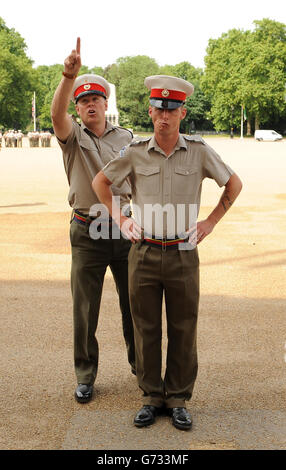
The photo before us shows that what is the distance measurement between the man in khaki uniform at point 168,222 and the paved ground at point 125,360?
26 cm

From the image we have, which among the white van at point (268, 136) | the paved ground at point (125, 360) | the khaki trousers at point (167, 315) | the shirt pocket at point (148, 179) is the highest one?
the shirt pocket at point (148, 179)

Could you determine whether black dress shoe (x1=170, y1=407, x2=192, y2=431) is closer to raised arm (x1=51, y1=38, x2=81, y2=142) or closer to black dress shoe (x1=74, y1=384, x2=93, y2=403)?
black dress shoe (x1=74, y1=384, x2=93, y2=403)

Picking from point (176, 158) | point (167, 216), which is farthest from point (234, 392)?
point (176, 158)

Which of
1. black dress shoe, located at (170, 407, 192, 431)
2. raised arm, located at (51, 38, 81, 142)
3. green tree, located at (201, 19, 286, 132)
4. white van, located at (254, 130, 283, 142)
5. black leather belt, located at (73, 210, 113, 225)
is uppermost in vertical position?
green tree, located at (201, 19, 286, 132)

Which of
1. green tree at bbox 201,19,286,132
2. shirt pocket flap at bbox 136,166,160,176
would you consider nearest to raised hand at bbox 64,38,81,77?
shirt pocket flap at bbox 136,166,160,176

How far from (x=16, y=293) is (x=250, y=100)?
275ft

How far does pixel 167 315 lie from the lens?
413 centimetres

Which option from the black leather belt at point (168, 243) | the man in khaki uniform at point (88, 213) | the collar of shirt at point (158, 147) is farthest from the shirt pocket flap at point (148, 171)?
the man in khaki uniform at point (88, 213)

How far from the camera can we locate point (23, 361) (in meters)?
5.20

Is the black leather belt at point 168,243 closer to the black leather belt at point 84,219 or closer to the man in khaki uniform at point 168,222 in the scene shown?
the man in khaki uniform at point 168,222

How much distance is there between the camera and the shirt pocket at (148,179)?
386 centimetres

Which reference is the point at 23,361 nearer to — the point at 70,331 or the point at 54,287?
the point at 70,331

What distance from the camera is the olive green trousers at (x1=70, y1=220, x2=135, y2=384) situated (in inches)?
175

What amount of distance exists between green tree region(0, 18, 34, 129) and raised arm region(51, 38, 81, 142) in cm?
7718
